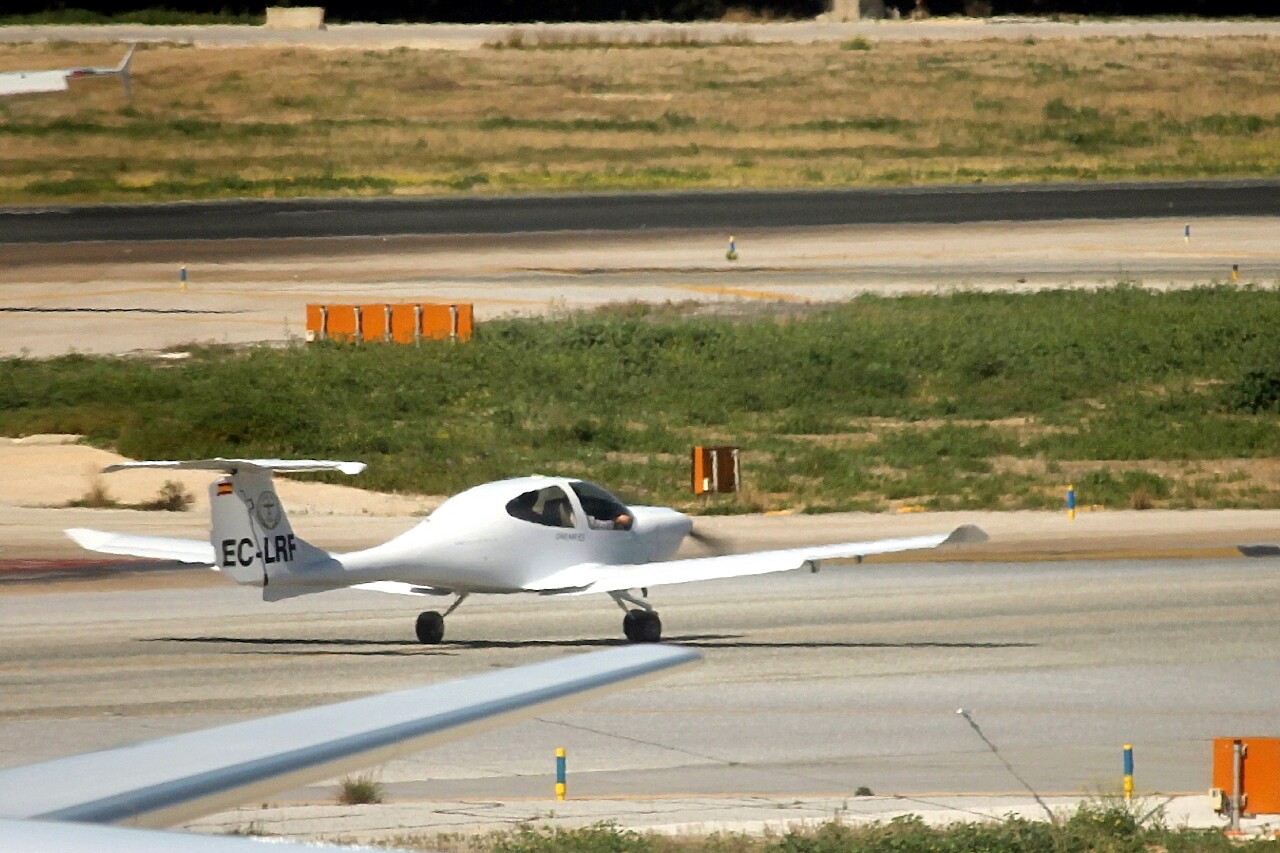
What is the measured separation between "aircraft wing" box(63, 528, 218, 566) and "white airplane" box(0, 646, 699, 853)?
16142mm

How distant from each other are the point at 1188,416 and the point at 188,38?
86275mm

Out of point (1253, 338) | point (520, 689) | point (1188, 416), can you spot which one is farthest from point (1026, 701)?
A: point (1253, 338)

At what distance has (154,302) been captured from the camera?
53438 mm

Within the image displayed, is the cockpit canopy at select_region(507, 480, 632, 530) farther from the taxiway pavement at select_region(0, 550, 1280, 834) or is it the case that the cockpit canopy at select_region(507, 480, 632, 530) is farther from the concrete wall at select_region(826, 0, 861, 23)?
the concrete wall at select_region(826, 0, 861, 23)

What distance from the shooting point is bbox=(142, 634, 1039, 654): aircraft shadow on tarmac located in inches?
919

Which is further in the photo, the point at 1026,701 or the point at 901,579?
the point at 901,579

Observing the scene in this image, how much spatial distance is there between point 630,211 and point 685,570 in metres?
50.0

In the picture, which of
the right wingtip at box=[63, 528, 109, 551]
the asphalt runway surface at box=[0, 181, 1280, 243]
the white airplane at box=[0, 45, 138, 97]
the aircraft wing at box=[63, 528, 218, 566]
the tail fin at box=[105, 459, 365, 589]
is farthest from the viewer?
the asphalt runway surface at box=[0, 181, 1280, 243]

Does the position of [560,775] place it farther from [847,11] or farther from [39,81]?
[847,11]

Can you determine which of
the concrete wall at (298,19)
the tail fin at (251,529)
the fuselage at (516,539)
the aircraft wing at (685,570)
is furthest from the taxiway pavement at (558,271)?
the concrete wall at (298,19)

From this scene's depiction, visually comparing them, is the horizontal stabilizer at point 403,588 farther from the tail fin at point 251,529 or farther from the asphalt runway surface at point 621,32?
the asphalt runway surface at point 621,32

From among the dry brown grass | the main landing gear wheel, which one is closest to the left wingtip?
the main landing gear wheel

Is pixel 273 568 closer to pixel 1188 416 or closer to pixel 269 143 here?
pixel 1188 416

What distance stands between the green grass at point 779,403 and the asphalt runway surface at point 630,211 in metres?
20.6
